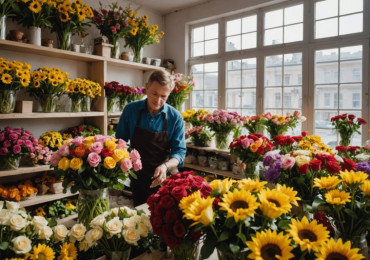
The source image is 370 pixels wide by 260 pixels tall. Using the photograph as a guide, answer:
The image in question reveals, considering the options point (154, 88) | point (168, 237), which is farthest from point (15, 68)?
point (168, 237)

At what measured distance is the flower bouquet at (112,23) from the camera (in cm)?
330

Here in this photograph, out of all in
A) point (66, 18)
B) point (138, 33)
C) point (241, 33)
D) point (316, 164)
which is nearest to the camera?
point (316, 164)

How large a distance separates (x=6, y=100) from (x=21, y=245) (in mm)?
1973

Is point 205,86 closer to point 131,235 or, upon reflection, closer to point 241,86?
point 241,86

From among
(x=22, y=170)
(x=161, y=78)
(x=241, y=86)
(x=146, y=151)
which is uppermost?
(x=241, y=86)

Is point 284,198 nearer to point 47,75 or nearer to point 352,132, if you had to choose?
point 352,132

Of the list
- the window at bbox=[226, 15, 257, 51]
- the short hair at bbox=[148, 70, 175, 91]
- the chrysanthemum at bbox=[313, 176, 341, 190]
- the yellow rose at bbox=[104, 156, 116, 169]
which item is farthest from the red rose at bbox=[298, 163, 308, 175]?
the window at bbox=[226, 15, 257, 51]

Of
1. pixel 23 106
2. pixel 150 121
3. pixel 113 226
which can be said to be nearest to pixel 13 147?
pixel 23 106

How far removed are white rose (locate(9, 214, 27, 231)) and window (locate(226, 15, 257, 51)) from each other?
357 centimetres

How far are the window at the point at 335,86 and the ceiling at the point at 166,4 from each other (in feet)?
6.53

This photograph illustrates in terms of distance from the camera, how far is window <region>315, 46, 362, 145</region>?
119 inches

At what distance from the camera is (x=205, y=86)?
4.42 m

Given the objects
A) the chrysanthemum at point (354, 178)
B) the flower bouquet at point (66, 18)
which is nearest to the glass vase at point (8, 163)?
the flower bouquet at point (66, 18)

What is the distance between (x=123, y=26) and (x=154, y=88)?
181 cm
